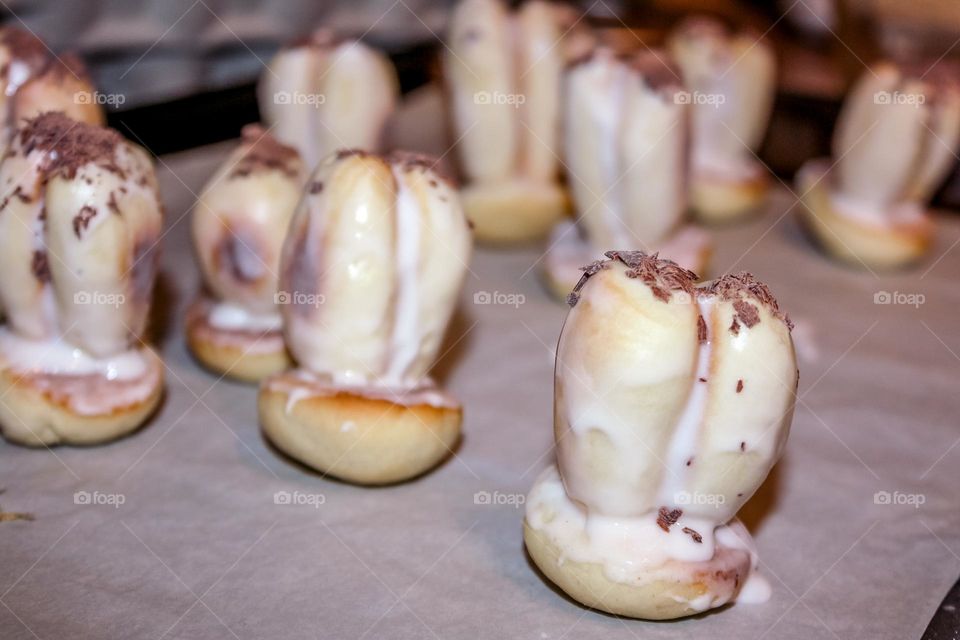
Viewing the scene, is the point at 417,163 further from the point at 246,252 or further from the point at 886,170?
the point at 886,170

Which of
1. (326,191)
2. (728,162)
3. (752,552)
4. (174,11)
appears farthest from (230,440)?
(728,162)

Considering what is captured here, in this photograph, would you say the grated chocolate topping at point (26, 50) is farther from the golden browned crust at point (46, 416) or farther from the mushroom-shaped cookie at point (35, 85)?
the golden browned crust at point (46, 416)

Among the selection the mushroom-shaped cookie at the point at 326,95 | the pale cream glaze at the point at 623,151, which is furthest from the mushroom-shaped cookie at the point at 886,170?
the mushroom-shaped cookie at the point at 326,95

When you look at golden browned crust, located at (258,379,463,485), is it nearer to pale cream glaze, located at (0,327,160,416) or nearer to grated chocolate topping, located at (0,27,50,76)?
pale cream glaze, located at (0,327,160,416)

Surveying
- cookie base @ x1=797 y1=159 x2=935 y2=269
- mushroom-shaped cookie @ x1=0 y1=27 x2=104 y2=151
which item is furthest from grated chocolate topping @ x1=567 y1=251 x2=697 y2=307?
cookie base @ x1=797 y1=159 x2=935 y2=269

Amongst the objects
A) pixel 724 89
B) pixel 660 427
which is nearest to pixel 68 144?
pixel 660 427

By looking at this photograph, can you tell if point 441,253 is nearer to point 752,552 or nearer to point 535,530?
point 535,530

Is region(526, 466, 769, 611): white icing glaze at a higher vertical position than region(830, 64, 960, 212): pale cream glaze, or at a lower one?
lower
